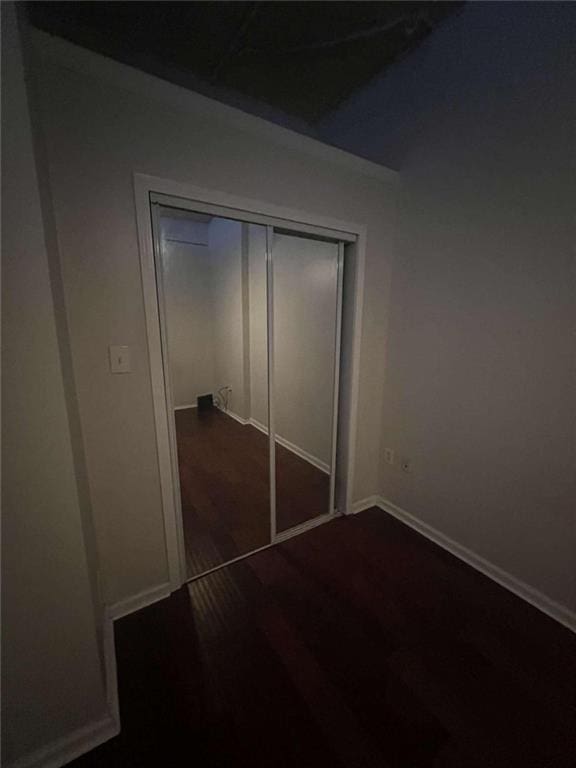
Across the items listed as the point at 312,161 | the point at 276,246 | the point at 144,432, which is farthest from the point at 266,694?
the point at 312,161

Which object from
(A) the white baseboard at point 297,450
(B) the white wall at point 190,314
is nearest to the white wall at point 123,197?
(B) the white wall at point 190,314

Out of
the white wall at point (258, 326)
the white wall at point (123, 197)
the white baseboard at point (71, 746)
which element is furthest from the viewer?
the white wall at point (258, 326)

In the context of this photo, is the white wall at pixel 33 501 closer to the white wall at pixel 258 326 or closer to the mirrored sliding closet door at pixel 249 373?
the mirrored sliding closet door at pixel 249 373

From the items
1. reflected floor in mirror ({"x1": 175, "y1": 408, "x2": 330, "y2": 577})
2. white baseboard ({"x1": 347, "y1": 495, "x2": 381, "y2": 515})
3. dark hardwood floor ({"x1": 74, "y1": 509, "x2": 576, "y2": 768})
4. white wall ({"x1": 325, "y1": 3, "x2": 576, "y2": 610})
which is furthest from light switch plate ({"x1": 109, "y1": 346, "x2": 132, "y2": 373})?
white baseboard ({"x1": 347, "y1": 495, "x2": 381, "y2": 515})

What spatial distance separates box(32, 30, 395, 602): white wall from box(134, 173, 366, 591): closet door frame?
4cm

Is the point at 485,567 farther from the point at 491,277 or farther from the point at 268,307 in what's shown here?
the point at 268,307

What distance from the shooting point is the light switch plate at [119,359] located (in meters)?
1.18

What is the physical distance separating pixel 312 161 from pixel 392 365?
1.30 metres

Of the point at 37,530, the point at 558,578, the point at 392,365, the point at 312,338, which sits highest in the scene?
the point at 312,338

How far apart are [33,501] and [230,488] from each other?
1.62 metres

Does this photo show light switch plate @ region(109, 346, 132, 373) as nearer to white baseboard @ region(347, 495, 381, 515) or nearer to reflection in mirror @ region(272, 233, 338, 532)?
reflection in mirror @ region(272, 233, 338, 532)

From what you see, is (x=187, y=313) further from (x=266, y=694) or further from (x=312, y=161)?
(x=266, y=694)

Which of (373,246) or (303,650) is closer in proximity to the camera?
(303,650)

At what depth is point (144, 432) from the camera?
4.27 ft
